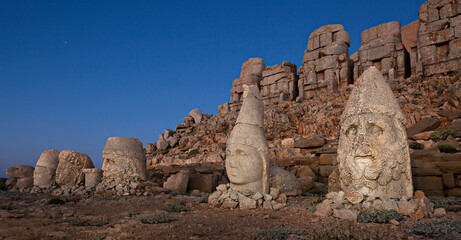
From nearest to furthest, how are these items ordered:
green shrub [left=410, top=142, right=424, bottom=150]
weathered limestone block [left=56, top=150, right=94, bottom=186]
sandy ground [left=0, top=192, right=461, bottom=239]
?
1. sandy ground [left=0, top=192, right=461, bottom=239]
2. green shrub [left=410, top=142, right=424, bottom=150]
3. weathered limestone block [left=56, top=150, right=94, bottom=186]

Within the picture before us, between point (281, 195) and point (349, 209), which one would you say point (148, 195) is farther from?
point (349, 209)

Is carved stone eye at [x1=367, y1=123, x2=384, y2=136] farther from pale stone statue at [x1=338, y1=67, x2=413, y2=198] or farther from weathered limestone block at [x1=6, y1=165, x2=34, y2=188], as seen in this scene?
weathered limestone block at [x1=6, y1=165, x2=34, y2=188]

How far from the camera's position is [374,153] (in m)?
5.49

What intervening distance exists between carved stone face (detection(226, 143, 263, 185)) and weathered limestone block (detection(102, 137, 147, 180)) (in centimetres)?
501

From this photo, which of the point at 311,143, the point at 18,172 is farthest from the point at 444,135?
the point at 18,172

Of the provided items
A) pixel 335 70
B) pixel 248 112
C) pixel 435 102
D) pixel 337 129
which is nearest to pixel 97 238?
pixel 248 112

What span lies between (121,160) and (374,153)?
28.1 feet

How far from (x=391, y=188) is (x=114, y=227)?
4.93 meters

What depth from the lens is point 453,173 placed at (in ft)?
25.2

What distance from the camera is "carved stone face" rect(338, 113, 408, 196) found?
5.45 m

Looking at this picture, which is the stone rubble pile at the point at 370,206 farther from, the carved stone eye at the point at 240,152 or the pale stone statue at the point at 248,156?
the carved stone eye at the point at 240,152

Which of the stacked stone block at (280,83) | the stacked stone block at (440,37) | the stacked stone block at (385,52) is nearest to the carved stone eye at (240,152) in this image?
the stacked stone block at (440,37)

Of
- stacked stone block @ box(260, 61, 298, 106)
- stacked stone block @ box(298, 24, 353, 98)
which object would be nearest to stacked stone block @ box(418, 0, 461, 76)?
stacked stone block @ box(298, 24, 353, 98)

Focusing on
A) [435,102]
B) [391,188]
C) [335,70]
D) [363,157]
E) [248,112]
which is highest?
[335,70]
